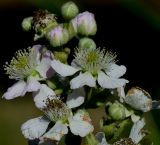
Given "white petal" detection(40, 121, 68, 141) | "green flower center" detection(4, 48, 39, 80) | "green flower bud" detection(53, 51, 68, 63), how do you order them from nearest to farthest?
"white petal" detection(40, 121, 68, 141) → "green flower bud" detection(53, 51, 68, 63) → "green flower center" detection(4, 48, 39, 80)

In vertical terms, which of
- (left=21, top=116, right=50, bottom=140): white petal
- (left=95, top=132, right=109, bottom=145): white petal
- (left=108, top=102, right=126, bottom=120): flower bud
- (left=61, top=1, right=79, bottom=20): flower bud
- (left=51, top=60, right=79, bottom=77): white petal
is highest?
(left=61, top=1, right=79, bottom=20): flower bud

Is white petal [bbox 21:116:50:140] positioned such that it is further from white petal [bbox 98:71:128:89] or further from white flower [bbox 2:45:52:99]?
white petal [bbox 98:71:128:89]

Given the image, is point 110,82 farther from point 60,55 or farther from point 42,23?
point 42,23

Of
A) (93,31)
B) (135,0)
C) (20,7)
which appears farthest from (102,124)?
(20,7)

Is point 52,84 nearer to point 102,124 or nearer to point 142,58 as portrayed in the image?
point 102,124

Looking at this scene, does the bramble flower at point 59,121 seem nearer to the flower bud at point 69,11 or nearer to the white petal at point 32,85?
the white petal at point 32,85

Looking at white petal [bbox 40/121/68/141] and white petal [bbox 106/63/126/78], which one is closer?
white petal [bbox 40/121/68/141]

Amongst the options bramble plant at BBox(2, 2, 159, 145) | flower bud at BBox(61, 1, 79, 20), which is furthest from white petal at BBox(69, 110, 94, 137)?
flower bud at BBox(61, 1, 79, 20)
